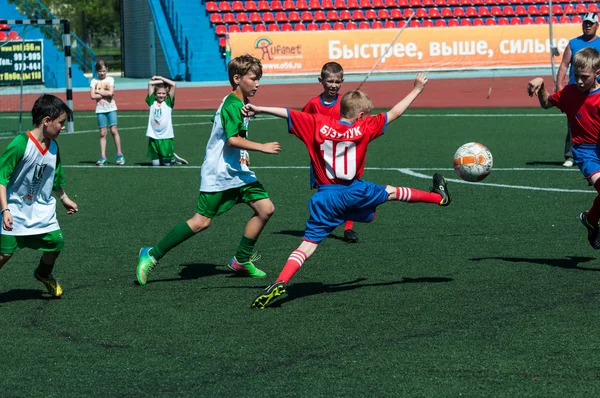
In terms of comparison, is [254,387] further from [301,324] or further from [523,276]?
[523,276]

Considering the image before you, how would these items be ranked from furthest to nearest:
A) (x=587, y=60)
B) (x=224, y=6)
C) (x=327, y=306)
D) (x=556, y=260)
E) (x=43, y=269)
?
(x=224, y=6)
(x=556, y=260)
(x=587, y=60)
(x=43, y=269)
(x=327, y=306)

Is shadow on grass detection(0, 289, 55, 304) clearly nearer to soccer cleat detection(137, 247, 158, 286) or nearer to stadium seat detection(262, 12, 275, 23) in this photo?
soccer cleat detection(137, 247, 158, 286)

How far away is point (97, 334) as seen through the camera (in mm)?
6043

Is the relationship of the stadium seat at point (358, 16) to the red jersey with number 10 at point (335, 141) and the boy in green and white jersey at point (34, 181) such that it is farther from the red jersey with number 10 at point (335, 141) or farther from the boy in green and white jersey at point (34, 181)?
the boy in green and white jersey at point (34, 181)

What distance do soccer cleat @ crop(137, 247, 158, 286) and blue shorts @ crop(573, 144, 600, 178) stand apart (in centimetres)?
363

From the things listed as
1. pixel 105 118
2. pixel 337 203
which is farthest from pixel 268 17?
pixel 337 203

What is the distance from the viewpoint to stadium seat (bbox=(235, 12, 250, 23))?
41469 millimetres

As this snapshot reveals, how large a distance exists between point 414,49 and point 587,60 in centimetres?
3101

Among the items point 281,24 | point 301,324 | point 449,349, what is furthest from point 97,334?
point 281,24

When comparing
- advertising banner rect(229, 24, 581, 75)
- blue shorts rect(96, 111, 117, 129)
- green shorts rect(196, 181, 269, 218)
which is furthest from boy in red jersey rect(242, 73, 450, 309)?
advertising banner rect(229, 24, 581, 75)

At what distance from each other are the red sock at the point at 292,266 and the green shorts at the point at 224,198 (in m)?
0.99

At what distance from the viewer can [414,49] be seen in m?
38.0

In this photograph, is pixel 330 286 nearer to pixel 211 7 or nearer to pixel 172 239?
pixel 172 239

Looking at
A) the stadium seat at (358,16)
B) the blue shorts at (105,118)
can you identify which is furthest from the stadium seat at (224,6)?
the blue shorts at (105,118)
